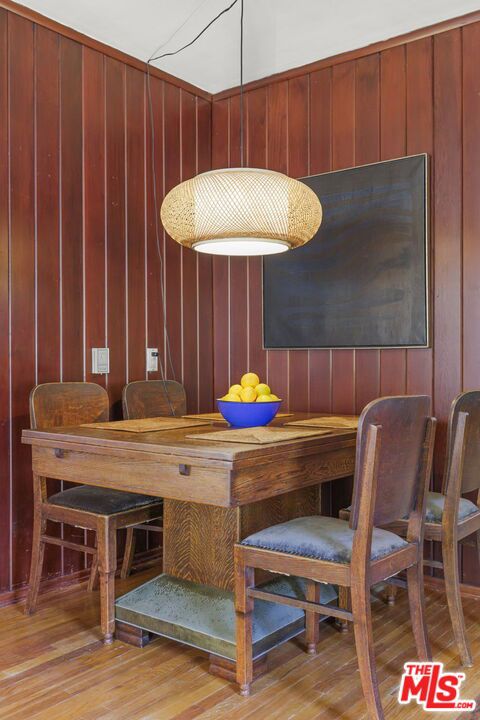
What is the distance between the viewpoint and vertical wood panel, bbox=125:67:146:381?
322 cm

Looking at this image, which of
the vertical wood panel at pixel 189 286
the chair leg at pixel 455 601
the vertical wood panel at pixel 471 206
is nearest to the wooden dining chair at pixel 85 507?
the vertical wood panel at pixel 189 286

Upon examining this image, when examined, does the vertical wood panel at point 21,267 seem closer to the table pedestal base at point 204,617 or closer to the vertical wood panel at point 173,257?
the table pedestal base at point 204,617

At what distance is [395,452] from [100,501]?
117cm

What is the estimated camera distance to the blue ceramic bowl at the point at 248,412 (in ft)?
7.73

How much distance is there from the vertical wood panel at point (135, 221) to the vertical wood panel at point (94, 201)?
0.16m

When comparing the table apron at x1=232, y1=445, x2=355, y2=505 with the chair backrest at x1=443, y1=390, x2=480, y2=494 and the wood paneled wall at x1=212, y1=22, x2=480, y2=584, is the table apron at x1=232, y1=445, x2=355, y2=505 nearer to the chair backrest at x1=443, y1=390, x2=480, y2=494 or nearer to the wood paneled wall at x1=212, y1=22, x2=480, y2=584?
the chair backrest at x1=443, y1=390, x2=480, y2=494

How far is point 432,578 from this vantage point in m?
2.89

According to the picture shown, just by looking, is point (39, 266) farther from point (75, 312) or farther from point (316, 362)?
point (316, 362)

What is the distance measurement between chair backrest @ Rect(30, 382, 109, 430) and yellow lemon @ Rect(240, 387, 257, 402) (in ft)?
2.57

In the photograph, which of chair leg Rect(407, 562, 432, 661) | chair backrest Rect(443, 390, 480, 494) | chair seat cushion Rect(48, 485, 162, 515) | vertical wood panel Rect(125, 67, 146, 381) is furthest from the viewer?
vertical wood panel Rect(125, 67, 146, 381)

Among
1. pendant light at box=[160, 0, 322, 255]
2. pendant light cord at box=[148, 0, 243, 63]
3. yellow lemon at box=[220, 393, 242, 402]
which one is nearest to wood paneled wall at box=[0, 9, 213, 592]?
pendant light cord at box=[148, 0, 243, 63]

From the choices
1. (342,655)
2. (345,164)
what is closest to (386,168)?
(345,164)

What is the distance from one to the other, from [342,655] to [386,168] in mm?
2120

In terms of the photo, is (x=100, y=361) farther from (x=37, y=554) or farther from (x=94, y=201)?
(x=37, y=554)
